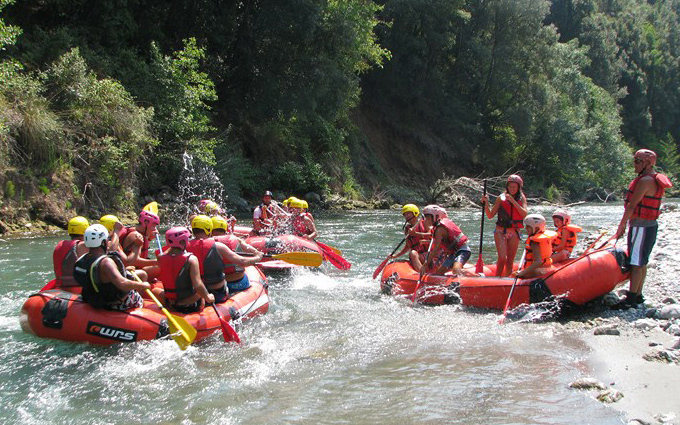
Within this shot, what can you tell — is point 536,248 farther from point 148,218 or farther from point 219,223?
point 148,218

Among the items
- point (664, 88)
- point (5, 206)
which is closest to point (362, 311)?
point (5, 206)

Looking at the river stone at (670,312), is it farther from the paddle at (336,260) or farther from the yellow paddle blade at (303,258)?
the paddle at (336,260)

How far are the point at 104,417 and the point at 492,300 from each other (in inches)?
182

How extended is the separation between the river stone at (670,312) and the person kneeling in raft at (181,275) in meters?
4.71

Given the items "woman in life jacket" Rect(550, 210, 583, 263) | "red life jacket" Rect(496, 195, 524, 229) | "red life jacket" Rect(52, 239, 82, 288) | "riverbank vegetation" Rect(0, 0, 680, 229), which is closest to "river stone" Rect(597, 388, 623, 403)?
"woman in life jacket" Rect(550, 210, 583, 263)

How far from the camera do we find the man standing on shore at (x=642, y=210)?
6.14 m

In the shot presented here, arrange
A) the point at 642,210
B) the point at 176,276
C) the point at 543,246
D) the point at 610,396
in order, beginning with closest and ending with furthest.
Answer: the point at 610,396 → the point at 176,276 → the point at 642,210 → the point at 543,246

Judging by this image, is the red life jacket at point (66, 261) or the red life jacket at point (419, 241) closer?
the red life jacket at point (66, 261)

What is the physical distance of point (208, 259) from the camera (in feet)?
20.7

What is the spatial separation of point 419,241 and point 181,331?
13.9ft

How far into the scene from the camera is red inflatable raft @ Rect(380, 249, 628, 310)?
6387 mm

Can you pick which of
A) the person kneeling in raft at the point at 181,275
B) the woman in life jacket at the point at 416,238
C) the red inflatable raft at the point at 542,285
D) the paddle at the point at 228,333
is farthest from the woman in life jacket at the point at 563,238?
the person kneeling in raft at the point at 181,275

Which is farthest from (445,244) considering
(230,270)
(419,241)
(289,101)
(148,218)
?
(289,101)

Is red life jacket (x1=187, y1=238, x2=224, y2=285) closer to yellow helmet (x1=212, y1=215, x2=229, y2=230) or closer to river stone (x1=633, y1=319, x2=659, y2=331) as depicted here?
Result: yellow helmet (x1=212, y1=215, x2=229, y2=230)
